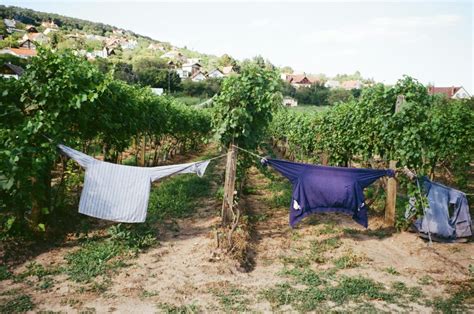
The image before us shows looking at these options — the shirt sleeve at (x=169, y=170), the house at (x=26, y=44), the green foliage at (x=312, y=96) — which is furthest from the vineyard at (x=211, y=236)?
the house at (x=26, y=44)

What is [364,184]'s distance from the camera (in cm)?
744

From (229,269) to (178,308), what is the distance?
1.37 meters

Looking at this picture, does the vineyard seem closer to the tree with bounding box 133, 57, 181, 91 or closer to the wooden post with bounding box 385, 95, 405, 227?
the wooden post with bounding box 385, 95, 405, 227

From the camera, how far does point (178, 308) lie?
500 cm

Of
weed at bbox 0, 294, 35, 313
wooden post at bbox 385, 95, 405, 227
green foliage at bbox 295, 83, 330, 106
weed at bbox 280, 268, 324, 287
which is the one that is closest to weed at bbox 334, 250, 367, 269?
weed at bbox 280, 268, 324, 287

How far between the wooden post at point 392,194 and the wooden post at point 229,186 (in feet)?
13.1

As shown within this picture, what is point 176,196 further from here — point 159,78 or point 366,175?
point 159,78

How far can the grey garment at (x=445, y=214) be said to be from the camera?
7891 millimetres

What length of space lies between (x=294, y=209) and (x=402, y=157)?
2.97 m

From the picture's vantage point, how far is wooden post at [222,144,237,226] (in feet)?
23.4

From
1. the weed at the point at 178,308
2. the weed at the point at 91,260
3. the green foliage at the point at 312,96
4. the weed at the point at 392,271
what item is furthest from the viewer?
the green foliage at the point at 312,96

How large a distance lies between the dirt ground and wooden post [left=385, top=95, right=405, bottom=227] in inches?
14.4

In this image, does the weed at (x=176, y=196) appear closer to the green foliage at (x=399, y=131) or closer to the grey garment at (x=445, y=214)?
the green foliage at (x=399, y=131)

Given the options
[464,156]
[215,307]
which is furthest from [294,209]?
[464,156]
